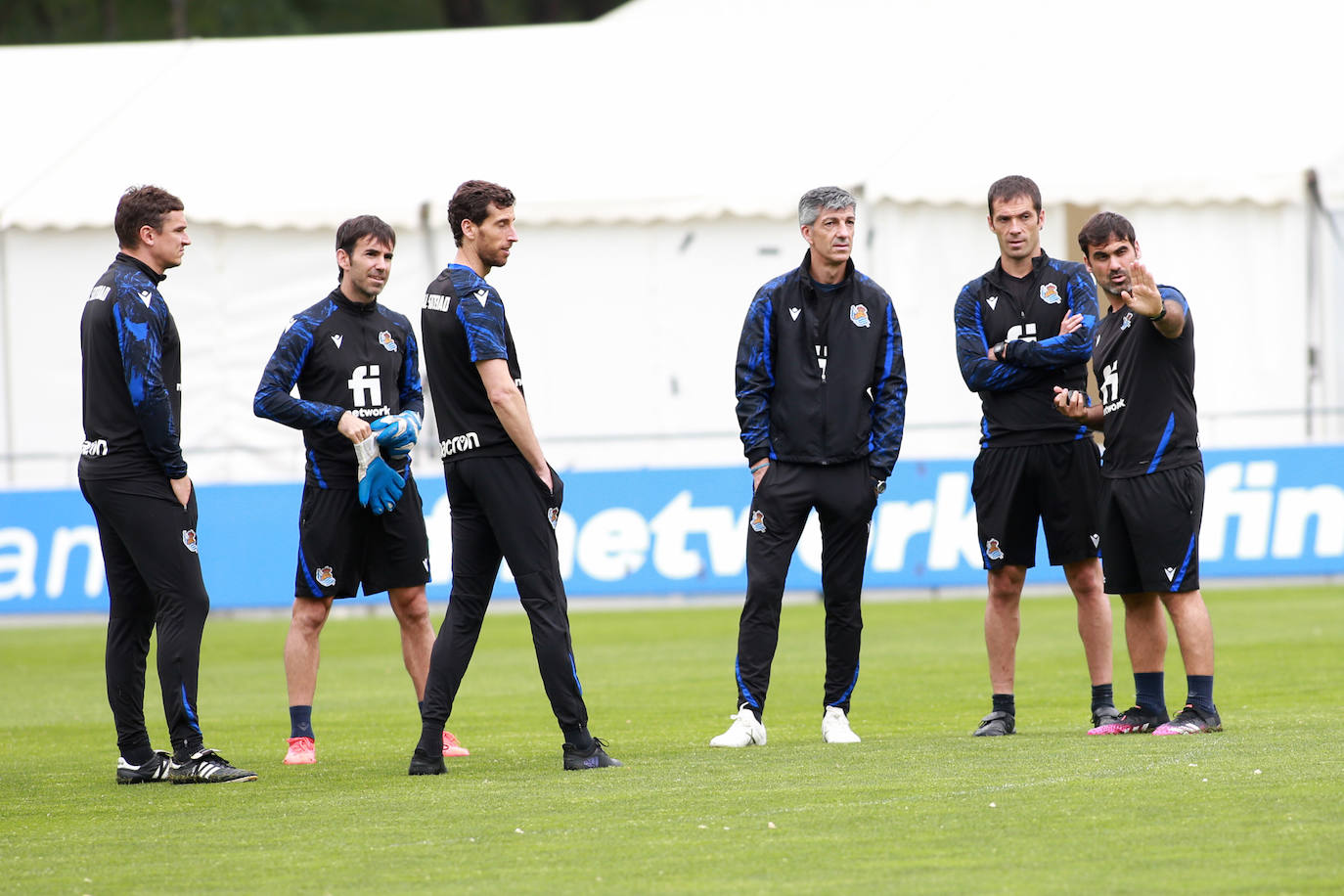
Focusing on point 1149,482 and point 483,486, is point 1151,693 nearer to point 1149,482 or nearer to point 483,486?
point 1149,482

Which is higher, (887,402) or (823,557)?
(887,402)

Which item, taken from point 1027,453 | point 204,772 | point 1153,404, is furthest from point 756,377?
point 204,772

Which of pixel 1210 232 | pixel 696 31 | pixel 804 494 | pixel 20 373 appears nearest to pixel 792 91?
pixel 696 31

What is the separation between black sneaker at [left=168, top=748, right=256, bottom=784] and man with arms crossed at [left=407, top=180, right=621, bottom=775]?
0.72m

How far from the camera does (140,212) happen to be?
24.3 ft

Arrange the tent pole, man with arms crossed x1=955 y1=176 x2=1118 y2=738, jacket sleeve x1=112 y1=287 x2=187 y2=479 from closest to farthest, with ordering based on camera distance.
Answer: jacket sleeve x1=112 y1=287 x2=187 y2=479
man with arms crossed x1=955 y1=176 x2=1118 y2=738
the tent pole

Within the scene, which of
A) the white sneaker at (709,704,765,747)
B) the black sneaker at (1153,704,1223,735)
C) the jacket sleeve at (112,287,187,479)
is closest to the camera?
the jacket sleeve at (112,287,187,479)

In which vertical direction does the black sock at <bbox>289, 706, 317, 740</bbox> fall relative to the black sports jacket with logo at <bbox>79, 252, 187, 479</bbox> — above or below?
below

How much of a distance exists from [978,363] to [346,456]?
9.27ft

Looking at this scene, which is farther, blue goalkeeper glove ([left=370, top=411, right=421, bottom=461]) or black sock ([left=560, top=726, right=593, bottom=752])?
blue goalkeeper glove ([left=370, top=411, right=421, bottom=461])

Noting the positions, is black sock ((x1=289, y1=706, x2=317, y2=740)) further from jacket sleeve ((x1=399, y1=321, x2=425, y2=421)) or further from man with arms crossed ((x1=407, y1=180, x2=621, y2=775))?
jacket sleeve ((x1=399, y1=321, x2=425, y2=421))

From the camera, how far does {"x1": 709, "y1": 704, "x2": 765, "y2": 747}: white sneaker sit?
793 cm

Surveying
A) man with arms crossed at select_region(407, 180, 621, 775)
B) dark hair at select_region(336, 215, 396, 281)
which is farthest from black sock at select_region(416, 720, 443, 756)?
dark hair at select_region(336, 215, 396, 281)

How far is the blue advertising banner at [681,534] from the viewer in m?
15.9
